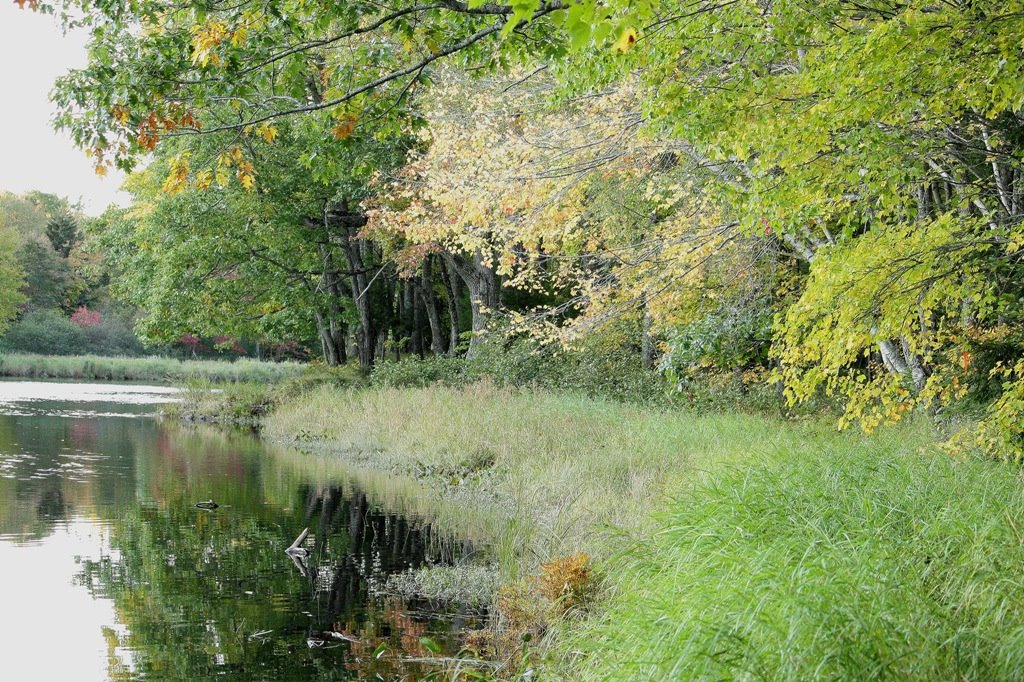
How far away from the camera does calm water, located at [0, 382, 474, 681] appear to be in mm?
6762

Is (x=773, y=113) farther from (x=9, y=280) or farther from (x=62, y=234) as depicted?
(x=62, y=234)

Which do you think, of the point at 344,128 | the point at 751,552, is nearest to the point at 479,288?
the point at 344,128

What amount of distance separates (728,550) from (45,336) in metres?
49.3

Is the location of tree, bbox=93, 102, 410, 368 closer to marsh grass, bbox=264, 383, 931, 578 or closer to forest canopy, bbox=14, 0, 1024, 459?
marsh grass, bbox=264, 383, 931, 578

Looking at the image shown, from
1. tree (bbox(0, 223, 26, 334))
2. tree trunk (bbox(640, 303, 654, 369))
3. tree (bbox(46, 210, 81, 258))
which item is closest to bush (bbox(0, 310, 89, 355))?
tree (bbox(0, 223, 26, 334))

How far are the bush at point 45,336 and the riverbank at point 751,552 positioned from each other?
41.5 meters

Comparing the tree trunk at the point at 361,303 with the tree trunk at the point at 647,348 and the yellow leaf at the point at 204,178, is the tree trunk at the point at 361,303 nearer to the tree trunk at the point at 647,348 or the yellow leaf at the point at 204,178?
the tree trunk at the point at 647,348

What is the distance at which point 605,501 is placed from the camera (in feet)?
31.1

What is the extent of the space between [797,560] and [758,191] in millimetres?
3831

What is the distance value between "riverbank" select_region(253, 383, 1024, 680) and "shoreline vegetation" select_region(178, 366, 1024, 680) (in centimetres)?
2

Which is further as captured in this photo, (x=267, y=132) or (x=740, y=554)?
(x=267, y=132)

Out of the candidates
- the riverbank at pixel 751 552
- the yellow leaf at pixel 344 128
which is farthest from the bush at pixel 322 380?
the yellow leaf at pixel 344 128

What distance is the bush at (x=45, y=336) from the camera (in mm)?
48031

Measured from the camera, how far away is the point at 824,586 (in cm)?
415
